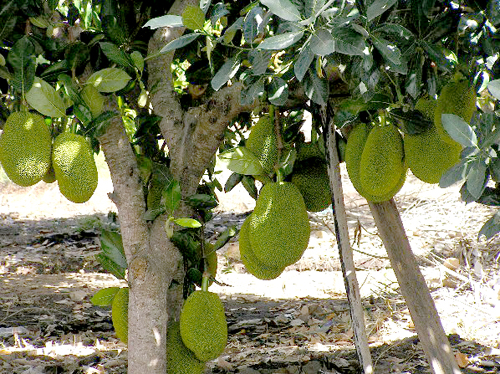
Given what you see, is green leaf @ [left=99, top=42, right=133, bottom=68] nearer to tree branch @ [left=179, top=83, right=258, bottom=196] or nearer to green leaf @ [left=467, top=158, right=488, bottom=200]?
tree branch @ [left=179, top=83, right=258, bottom=196]

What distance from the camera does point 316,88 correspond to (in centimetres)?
96

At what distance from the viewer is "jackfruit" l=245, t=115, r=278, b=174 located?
1316 millimetres

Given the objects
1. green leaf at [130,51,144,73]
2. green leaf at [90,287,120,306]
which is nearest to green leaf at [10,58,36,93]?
green leaf at [130,51,144,73]

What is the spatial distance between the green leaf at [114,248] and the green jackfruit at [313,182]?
455 mm

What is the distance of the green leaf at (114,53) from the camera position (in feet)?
4.01

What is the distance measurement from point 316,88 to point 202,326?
2.08ft

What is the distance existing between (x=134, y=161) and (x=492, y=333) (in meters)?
1.82

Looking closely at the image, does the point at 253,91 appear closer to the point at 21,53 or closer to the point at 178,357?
the point at 21,53

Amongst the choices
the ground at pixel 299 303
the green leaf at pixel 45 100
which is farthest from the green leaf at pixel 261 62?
the ground at pixel 299 303

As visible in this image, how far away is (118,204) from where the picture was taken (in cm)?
135

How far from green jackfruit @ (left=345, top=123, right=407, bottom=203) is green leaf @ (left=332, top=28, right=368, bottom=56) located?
0.54 meters

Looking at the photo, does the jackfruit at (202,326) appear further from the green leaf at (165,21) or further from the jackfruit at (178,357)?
the green leaf at (165,21)

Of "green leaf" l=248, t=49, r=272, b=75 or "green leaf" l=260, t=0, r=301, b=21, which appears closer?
"green leaf" l=260, t=0, r=301, b=21

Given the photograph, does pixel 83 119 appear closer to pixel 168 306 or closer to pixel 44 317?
pixel 168 306
